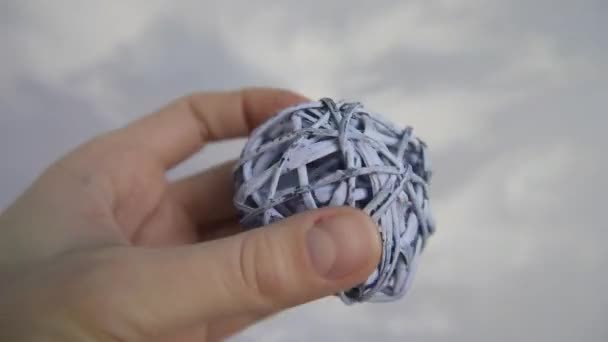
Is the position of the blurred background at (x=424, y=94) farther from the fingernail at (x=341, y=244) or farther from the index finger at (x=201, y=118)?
→ the fingernail at (x=341, y=244)

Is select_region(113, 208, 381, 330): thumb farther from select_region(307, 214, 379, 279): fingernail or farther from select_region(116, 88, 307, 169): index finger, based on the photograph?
select_region(116, 88, 307, 169): index finger

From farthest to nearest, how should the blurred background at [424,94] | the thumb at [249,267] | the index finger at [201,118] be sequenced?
the blurred background at [424,94], the index finger at [201,118], the thumb at [249,267]

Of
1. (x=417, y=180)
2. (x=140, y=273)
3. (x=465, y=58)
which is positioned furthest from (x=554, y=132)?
(x=140, y=273)

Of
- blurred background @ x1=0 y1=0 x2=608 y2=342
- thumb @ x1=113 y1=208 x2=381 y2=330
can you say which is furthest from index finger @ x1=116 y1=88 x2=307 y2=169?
thumb @ x1=113 y1=208 x2=381 y2=330

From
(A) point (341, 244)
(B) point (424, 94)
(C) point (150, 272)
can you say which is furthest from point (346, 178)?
(B) point (424, 94)

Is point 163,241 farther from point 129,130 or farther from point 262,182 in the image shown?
point 262,182

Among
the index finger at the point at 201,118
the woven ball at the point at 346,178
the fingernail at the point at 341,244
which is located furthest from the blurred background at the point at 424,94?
the fingernail at the point at 341,244
